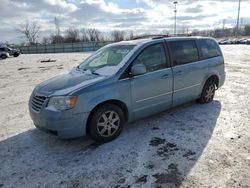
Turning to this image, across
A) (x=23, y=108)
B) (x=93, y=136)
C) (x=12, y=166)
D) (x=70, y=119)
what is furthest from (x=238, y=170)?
(x=23, y=108)

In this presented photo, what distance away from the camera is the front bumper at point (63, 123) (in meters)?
3.49

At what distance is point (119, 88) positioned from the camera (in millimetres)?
3879

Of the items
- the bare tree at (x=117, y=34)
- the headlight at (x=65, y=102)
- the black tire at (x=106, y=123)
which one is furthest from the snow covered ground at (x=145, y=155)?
the bare tree at (x=117, y=34)

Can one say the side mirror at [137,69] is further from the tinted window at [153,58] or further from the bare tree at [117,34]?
the bare tree at [117,34]

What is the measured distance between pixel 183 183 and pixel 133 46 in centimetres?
262

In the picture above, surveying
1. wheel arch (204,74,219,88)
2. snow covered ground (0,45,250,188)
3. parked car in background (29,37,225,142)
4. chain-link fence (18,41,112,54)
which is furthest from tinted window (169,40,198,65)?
chain-link fence (18,41,112,54)

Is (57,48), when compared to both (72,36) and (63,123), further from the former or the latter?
(63,123)

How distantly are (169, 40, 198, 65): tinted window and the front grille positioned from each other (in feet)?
8.85

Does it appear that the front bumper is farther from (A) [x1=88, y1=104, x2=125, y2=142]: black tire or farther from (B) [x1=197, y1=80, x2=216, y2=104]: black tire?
(B) [x1=197, y1=80, x2=216, y2=104]: black tire

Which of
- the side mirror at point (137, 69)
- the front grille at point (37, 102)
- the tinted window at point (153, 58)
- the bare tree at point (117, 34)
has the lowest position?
the front grille at point (37, 102)

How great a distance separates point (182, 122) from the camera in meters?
4.69

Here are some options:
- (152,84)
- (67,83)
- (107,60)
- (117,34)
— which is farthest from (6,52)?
(117,34)

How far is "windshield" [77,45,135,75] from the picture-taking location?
414 centimetres

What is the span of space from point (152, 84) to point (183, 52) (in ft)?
4.13
